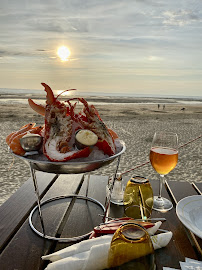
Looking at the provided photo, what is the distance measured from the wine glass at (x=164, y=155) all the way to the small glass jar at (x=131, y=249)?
984 mm

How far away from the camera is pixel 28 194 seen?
2172 mm

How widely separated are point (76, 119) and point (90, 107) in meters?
0.15

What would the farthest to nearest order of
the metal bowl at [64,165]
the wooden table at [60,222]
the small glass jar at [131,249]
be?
1. the metal bowl at [64,165]
2. the wooden table at [60,222]
3. the small glass jar at [131,249]

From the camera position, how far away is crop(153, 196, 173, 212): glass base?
1.87m

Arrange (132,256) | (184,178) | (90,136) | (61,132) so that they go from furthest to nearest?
(184,178) < (61,132) < (90,136) < (132,256)

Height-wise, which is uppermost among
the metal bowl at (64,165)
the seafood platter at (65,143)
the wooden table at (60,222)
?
the seafood platter at (65,143)

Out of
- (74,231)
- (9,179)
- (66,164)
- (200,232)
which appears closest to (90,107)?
(66,164)

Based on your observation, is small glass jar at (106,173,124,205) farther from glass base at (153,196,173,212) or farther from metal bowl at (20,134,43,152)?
metal bowl at (20,134,43,152)

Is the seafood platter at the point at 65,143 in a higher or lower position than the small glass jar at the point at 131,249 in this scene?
higher

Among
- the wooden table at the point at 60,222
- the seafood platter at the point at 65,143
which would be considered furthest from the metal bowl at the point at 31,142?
the wooden table at the point at 60,222

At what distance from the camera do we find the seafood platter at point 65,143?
1.56m

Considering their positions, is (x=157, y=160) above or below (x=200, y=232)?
above

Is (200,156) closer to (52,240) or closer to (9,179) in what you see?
(9,179)

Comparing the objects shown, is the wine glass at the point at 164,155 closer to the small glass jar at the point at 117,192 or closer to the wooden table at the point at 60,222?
the wooden table at the point at 60,222
